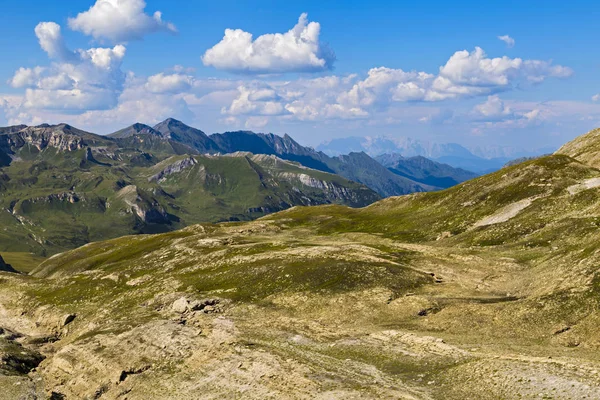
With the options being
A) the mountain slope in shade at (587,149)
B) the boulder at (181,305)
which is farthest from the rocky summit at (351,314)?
the mountain slope in shade at (587,149)

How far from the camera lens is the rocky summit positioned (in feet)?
159

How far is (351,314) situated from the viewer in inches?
2810

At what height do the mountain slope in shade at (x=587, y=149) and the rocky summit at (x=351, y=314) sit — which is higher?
the mountain slope in shade at (x=587, y=149)

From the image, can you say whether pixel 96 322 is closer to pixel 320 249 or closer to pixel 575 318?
pixel 320 249

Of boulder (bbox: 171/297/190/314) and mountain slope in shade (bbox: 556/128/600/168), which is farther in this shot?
mountain slope in shade (bbox: 556/128/600/168)

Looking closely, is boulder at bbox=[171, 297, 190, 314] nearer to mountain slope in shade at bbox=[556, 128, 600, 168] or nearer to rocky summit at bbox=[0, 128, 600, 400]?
rocky summit at bbox=[0, 128, 600, 400]

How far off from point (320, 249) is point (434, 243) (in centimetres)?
3011

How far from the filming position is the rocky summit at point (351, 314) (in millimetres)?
48438

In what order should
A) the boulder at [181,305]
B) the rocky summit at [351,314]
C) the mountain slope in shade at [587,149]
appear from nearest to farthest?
the rocky summit at [351,314], the boulder at [181,305], the mountain slope in shade at [587,149]

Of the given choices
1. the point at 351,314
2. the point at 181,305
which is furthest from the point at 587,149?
the point at 181,305

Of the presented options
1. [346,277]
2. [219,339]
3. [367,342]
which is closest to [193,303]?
[219,339]

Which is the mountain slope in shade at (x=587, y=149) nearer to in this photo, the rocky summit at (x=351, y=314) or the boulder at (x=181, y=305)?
the rocky summit at (x=351, y=314)

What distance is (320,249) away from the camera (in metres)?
102

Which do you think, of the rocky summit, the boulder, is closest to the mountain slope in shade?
the rocky summit
